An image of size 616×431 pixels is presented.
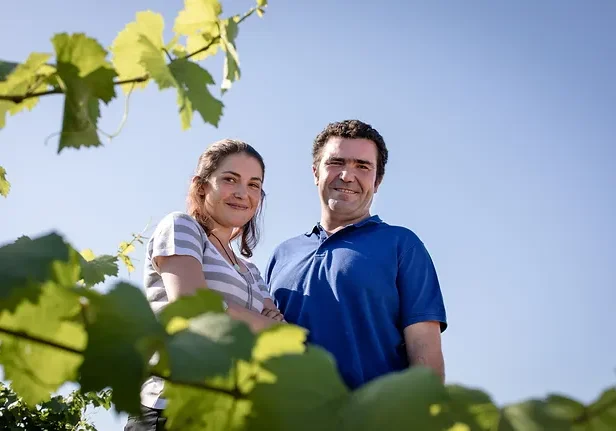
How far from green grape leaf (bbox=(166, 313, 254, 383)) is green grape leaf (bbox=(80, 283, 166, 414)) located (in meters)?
0.02

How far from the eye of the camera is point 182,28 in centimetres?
99

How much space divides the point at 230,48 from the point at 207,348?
0.59 metres

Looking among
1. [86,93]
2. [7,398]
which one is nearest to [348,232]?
[86,93]

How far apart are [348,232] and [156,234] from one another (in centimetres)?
105

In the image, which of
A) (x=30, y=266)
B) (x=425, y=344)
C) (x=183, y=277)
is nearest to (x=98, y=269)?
(x=183, y=277)

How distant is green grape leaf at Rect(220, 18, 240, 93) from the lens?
0.98 metres

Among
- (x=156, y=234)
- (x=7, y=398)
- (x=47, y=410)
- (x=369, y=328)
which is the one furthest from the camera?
(x=47, y=410)

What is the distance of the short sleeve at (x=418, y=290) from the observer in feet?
9.32

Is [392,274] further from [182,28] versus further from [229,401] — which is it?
[229,401]

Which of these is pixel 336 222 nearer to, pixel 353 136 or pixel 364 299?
pixel 353 136

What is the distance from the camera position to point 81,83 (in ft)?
2.58

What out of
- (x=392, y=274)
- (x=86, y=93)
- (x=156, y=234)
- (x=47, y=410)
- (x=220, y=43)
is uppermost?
(x=220, y=43)

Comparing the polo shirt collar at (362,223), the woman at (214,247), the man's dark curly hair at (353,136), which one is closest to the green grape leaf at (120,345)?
the woman at (214,247)

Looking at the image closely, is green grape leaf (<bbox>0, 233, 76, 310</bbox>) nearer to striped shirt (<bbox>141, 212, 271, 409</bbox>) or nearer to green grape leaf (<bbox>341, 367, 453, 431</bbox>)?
green grape leaf (<bbox>341, 367, 453, 431</bbox>)
